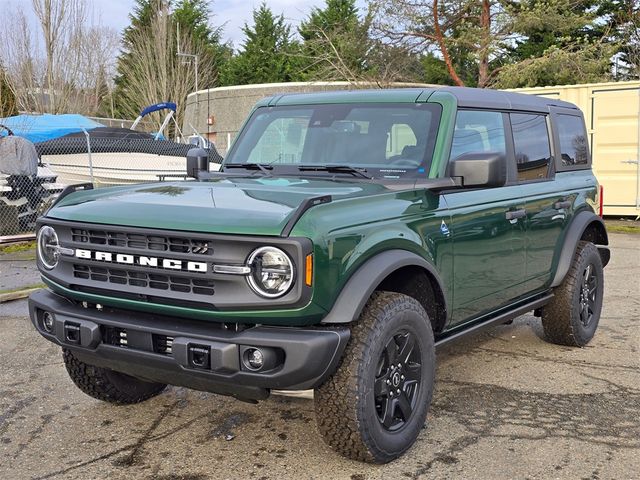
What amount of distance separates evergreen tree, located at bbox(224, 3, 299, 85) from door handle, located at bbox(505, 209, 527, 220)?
36.9 meters

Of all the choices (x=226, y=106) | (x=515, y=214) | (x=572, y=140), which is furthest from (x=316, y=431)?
(x=226, y=106)

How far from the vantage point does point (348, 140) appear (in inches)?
182

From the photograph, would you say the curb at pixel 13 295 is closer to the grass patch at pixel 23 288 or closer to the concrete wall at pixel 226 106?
the grass patch at pixel 23 288

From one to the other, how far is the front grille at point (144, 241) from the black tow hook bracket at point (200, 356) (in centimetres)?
41

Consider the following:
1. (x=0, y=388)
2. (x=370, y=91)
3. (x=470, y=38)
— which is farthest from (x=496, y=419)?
(x=470, y=38)

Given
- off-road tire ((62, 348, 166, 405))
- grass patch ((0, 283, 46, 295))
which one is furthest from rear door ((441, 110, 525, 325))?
grass patch ((0, 283, 46, 295))

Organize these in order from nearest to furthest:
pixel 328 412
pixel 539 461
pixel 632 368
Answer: pixel 328 412, pixel 539 461, pixel 632 368

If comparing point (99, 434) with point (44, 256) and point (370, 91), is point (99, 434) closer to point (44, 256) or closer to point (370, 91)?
point (44, 256)

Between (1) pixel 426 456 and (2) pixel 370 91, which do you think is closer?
(1) pixel 426 456

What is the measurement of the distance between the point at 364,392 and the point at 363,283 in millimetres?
494

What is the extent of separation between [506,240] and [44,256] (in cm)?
271

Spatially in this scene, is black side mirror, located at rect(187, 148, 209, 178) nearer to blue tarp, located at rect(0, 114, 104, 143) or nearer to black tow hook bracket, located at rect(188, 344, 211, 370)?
black tow hook bracket, located at rect(188, 344, 211, 370)

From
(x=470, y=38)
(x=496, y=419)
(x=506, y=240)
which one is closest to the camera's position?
(x=496, y=419)

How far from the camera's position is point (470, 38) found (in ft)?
77.9
